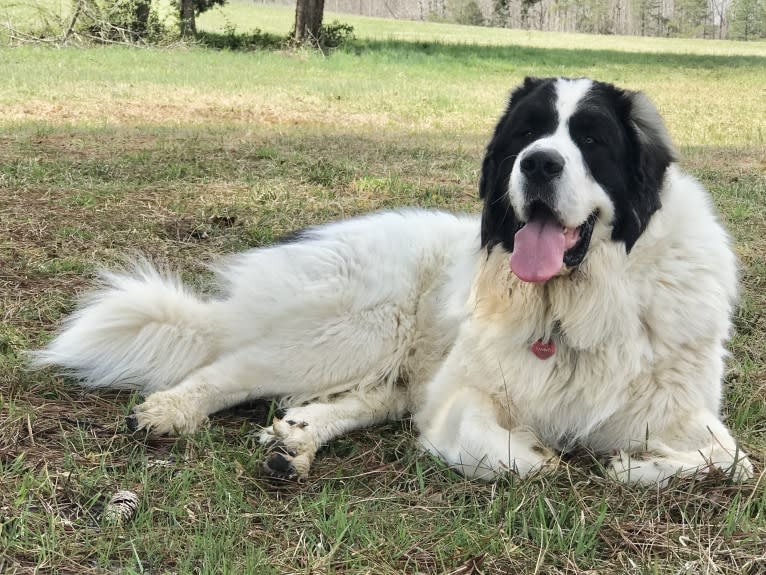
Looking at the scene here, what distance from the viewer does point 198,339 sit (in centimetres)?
335

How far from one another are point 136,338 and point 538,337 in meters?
1.68

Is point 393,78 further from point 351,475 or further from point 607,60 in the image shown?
point 351,475

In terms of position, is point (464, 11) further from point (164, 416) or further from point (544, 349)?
point (164, 416)

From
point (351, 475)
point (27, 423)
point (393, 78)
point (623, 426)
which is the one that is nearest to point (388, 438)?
point (351, 475)

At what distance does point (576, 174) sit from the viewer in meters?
2.54

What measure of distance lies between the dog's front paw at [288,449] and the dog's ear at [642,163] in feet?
4.23

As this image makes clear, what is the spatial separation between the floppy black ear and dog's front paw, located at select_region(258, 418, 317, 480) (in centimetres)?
98

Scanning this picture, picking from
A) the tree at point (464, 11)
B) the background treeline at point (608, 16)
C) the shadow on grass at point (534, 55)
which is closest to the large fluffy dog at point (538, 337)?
the shadow on grass at point (534, 55)

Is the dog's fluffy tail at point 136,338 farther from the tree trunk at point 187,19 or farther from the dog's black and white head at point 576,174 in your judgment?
the tree trunk at point 187,19

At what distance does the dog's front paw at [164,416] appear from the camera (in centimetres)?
277

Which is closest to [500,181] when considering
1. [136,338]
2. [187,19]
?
[136,338]

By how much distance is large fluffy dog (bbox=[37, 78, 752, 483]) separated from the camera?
2580 millimetres

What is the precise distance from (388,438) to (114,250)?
8.61ft

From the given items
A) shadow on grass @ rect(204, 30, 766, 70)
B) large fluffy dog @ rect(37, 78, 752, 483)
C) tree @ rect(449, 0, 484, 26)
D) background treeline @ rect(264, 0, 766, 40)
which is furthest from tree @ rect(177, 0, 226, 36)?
tree @ rect(449, 0, 484, 26)
